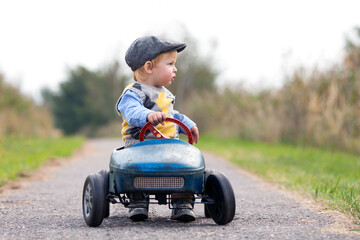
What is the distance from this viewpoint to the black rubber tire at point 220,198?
409cm

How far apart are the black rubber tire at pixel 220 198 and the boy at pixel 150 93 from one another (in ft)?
A: 0.58

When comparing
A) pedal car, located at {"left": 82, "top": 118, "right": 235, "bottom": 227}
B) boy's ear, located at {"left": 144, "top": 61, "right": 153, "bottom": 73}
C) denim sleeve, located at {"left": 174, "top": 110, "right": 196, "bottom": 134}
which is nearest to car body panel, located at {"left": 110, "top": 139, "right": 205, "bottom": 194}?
pedal car, located at {"left": 82, "top": 118, "right": 235, "bottom": 227}

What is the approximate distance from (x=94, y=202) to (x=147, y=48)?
4.28 feet

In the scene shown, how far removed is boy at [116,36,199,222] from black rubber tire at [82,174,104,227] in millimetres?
288

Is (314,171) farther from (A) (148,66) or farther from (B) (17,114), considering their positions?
(B) (17,114)

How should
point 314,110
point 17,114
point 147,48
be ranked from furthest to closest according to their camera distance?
point 17,114, point 314,110, point 147,48

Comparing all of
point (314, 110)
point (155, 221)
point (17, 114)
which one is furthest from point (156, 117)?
point (17, 114)

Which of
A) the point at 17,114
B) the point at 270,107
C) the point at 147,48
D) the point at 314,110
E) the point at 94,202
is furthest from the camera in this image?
the point at 17,114

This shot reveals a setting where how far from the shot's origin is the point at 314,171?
9.02 m

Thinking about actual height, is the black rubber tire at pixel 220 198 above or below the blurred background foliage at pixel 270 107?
below

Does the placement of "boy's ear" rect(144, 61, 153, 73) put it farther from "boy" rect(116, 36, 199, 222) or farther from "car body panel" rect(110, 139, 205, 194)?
"car body panel" rect(110, 139, 205, 194)

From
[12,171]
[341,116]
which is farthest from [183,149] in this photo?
[341,116]

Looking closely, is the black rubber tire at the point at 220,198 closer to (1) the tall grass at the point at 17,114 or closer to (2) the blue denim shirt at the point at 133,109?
(2) the blue denim shirt at the point at 133,109

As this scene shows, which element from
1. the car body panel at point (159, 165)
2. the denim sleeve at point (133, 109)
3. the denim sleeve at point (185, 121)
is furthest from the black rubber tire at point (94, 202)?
the denim sleeve at point (185, 121)
